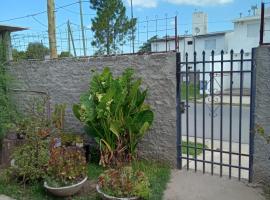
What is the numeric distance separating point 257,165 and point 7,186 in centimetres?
351

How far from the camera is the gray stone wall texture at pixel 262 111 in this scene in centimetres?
381

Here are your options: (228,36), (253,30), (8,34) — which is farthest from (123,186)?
(228,36)

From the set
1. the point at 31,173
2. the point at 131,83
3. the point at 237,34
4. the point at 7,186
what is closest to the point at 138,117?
the point at 131,83

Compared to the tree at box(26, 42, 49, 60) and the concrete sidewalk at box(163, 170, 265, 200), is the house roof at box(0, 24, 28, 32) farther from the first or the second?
the concrete sidewalk at box(163, 170, 265, 200)

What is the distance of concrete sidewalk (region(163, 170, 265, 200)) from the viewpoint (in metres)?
3.82

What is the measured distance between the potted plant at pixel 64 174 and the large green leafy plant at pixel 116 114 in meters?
0.72

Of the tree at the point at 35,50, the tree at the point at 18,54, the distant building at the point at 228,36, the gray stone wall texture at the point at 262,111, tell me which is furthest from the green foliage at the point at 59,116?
the distant building at the point at 228,36

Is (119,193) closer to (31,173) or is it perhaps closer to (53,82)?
(31,173)

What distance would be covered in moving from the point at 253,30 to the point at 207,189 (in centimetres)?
2452

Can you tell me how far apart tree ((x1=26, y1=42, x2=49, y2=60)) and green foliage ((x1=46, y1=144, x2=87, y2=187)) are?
14.0 feet

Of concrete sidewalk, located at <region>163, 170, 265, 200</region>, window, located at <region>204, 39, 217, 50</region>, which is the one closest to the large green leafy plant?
concrete sidewalk, located at <region>163, 170, 265, 200</region>

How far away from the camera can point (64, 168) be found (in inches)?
152

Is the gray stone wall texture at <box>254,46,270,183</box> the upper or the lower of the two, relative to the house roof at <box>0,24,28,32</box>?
lower

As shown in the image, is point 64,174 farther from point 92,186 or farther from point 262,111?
point 262,111
